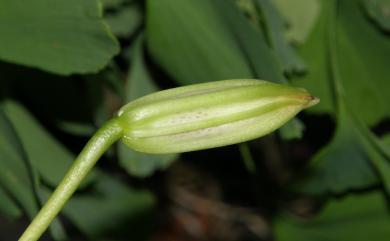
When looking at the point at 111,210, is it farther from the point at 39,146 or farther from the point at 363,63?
the point at 363,63

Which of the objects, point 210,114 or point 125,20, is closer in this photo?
point 210,114

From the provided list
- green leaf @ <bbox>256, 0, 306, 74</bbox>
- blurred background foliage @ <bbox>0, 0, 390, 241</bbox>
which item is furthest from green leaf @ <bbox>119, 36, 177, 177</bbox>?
green leaf @ <bbox>256, 0, 306, 74</bbox>

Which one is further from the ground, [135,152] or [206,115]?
[206,115]

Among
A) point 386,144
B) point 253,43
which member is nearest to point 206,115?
point 253,43

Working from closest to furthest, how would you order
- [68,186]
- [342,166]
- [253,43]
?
[68,186] → [253,43] → [342,166]

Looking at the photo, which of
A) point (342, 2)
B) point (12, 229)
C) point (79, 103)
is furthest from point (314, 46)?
point (12, 229)

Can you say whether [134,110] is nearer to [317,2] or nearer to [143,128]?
[143,128]

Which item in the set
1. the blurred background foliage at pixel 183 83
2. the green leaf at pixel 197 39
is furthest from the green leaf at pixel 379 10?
the green leaf at pixel 197 39
